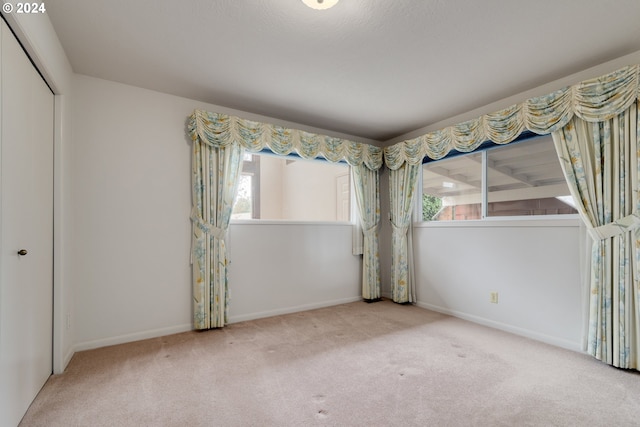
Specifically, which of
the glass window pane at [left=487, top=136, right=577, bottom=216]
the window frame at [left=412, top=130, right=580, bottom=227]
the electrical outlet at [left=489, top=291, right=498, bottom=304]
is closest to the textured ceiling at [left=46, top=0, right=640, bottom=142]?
the window frame at [left=412, top=130, right=580, bottom=227]

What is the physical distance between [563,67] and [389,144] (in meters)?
2.27

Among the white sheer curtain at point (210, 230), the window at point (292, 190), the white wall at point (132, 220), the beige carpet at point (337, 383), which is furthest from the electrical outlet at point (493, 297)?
the white sheer curtain at point (210, 230)

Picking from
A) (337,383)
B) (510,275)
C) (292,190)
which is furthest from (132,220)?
(510,275)

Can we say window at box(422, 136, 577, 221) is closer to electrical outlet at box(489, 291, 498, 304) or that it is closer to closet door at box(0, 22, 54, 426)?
electrical outlet at box(489, 291, 498, 304)

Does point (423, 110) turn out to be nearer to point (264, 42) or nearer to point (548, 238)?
point (548, 238)

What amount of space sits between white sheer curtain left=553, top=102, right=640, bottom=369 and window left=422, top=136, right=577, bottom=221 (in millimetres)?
351

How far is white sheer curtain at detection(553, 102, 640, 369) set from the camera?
7.09 ft

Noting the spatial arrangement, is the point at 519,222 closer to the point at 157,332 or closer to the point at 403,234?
the point at 403,234

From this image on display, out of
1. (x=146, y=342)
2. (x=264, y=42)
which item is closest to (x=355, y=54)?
(x=264, y=42)

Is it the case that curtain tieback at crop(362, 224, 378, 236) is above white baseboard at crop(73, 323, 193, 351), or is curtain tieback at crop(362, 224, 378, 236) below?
above

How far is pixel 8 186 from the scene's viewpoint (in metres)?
1.50

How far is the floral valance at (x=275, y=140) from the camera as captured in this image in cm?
299

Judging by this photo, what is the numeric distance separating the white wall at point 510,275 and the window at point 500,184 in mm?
195

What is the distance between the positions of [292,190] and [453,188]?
6.67 ft
